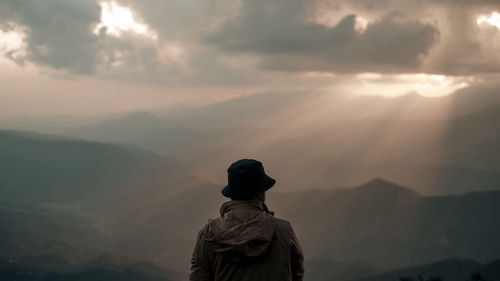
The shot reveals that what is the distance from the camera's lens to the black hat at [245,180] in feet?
15.7

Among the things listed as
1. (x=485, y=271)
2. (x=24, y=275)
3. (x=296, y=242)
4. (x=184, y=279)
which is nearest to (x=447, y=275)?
(x=485, y=271)

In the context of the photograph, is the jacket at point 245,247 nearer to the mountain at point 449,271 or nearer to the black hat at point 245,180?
the black hat at point 245,180

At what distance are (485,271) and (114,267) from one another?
448 feet

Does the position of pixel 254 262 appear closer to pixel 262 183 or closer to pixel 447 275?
pixel 262 183

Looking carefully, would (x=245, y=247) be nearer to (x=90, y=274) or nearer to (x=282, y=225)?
(x=282, y=225)

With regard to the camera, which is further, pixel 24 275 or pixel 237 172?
pixel 24 275

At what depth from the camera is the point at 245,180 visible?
15.8 feet

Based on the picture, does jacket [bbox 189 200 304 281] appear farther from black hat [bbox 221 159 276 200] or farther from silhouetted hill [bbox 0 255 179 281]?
silhouetted hill [bbox 0 255 179 281]

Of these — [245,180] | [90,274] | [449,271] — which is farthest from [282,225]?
[90,274]

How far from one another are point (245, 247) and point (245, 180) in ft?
2.22

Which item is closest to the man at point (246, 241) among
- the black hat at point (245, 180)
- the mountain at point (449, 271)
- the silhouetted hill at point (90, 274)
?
the black hat at point (245, 180)

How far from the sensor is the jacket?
454cm

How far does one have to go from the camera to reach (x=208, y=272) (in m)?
4.83

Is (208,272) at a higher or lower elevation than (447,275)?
lower
